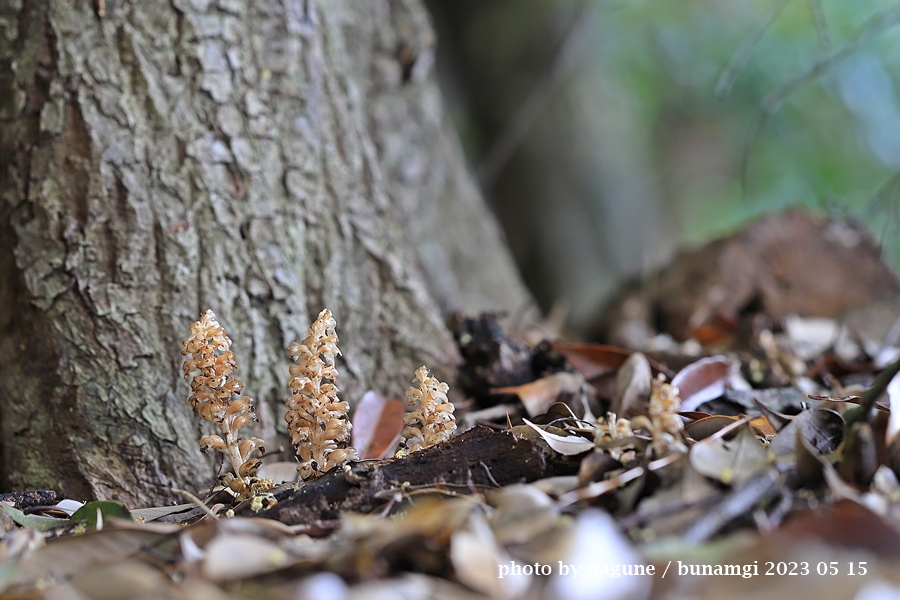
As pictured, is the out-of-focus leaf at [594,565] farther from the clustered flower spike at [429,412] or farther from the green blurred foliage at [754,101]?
the green blurred foliage at [754,101]

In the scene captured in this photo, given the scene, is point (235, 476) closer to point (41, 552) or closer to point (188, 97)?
point (41, 552)

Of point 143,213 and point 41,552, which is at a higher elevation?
point 143,213

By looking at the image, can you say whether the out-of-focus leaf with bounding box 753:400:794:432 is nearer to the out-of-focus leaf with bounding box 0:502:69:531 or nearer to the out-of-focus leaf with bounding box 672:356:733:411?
the out-of-focus leaf with bounding box 672:356:733:411

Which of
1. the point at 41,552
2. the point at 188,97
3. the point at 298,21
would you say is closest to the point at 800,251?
the point at 298,21

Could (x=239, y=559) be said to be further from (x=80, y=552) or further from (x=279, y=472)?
(x=279, y=472)

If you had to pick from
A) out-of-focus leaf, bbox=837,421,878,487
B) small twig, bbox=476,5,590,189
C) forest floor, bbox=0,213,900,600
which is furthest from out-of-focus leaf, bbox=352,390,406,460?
small twig, bbox=476,5,590,189

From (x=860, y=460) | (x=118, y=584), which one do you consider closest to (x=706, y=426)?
(x=860, y=460)
